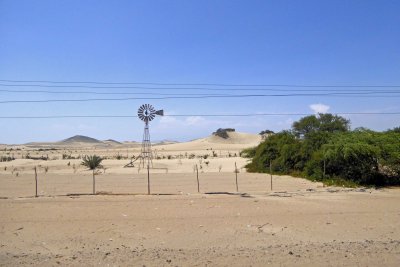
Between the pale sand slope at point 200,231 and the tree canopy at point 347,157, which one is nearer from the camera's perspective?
the pale sand slope at point 200,231

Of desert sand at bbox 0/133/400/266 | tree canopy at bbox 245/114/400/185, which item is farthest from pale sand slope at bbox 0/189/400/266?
tree canopy at bbox 245/114/400/185

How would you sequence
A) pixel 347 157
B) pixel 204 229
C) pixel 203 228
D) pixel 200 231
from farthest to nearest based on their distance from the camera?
pixel 347 157
pixel 203 228
pixel 204 229
pixel 200 231

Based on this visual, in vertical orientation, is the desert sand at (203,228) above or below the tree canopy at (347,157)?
below

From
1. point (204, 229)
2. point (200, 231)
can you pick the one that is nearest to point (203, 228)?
point (204, 229)

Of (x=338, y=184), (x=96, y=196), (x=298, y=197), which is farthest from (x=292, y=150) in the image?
(x=96, y=196)

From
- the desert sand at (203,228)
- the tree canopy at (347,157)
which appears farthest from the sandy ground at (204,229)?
the tree canopy at (347,157)

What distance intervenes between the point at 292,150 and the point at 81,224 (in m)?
19.4

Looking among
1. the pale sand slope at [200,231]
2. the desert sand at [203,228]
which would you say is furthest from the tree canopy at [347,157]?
the pale sand slope at [200,231]

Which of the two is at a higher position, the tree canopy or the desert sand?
the tree canopy

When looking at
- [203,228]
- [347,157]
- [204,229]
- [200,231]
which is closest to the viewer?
[200,231]

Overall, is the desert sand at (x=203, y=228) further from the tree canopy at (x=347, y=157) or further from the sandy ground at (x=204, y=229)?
the tree canopy at (x=347, y=157)

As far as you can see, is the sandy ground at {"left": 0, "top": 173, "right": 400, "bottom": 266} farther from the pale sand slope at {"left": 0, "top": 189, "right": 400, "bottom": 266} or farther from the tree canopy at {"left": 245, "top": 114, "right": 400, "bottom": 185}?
the tree canopy at {"left": 245, "top": 114, "right": 400, "bottom": 185}

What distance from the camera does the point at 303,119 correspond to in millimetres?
63656

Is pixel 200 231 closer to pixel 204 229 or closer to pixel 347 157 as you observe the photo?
pixel 204 229
